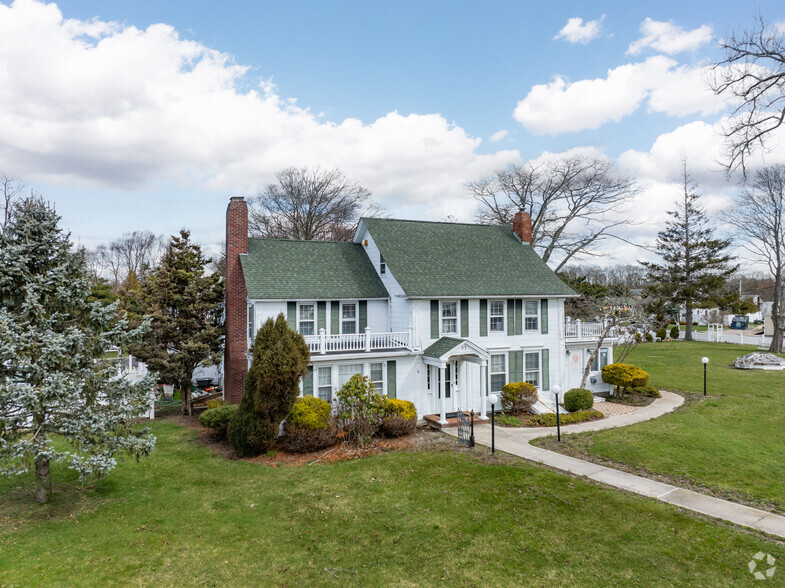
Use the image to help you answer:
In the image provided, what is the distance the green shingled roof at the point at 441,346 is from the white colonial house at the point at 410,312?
9cm

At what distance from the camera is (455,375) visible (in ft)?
59.1

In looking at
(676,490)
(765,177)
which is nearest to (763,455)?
(676,490)

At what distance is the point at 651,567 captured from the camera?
7.27 metres

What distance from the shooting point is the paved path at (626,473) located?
890 cm

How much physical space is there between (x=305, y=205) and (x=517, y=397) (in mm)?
26584

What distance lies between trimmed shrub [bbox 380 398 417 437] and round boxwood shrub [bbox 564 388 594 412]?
711cm

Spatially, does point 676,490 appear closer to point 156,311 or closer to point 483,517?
point 483,517

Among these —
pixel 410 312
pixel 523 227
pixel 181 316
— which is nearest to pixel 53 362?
pixel 181 316

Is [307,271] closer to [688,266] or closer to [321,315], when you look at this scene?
[321,315]

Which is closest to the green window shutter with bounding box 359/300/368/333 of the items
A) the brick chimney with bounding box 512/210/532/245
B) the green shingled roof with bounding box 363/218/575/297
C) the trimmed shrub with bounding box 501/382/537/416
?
the green shingled roof with bounding box 363/218/575/297

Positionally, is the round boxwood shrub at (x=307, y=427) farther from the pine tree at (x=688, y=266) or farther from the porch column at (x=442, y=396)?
the pine tree at (x=688, y=266)

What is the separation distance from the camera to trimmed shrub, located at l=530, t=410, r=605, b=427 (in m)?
16.9

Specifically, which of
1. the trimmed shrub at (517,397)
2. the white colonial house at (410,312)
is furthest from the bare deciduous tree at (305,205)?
the trimmed shrub at (517,397)

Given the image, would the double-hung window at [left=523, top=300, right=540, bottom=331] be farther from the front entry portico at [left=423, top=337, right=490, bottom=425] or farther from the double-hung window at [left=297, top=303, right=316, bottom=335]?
the double-hung window at [left=297, top=303, right=316, bottom=335]
